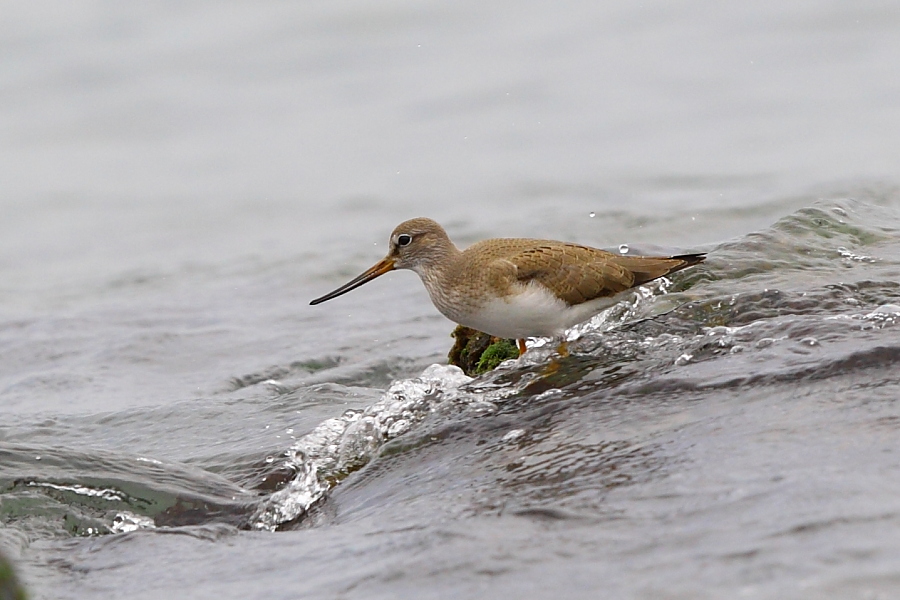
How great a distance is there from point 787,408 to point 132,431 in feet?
15.1

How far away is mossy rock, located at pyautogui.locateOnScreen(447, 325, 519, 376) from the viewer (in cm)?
787

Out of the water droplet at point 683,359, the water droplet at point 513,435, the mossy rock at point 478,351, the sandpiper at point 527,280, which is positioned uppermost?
the sandpiper at point 527,280

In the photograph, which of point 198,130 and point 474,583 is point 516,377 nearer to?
point 474,583

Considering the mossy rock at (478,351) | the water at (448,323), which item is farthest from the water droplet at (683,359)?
the mossy rock at (478,351)

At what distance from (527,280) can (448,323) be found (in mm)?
4065

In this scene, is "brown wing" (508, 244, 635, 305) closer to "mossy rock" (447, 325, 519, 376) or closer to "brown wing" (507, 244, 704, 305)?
"brown wing" (507, 244, 704, 305)

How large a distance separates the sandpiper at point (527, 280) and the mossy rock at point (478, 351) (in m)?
0.45

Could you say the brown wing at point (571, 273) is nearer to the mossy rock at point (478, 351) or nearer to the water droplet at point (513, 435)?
the mossy rock at point (478, 351)

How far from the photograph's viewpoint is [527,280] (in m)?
7.05

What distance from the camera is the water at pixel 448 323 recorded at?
13.9 ft

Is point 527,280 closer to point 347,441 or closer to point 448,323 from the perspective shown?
point 347,441

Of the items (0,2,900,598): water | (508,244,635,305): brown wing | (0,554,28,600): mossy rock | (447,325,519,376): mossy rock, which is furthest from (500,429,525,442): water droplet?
(0,554,28,600): mossy rock

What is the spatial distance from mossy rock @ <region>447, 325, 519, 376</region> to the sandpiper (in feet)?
1.47

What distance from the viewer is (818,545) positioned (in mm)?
3562
